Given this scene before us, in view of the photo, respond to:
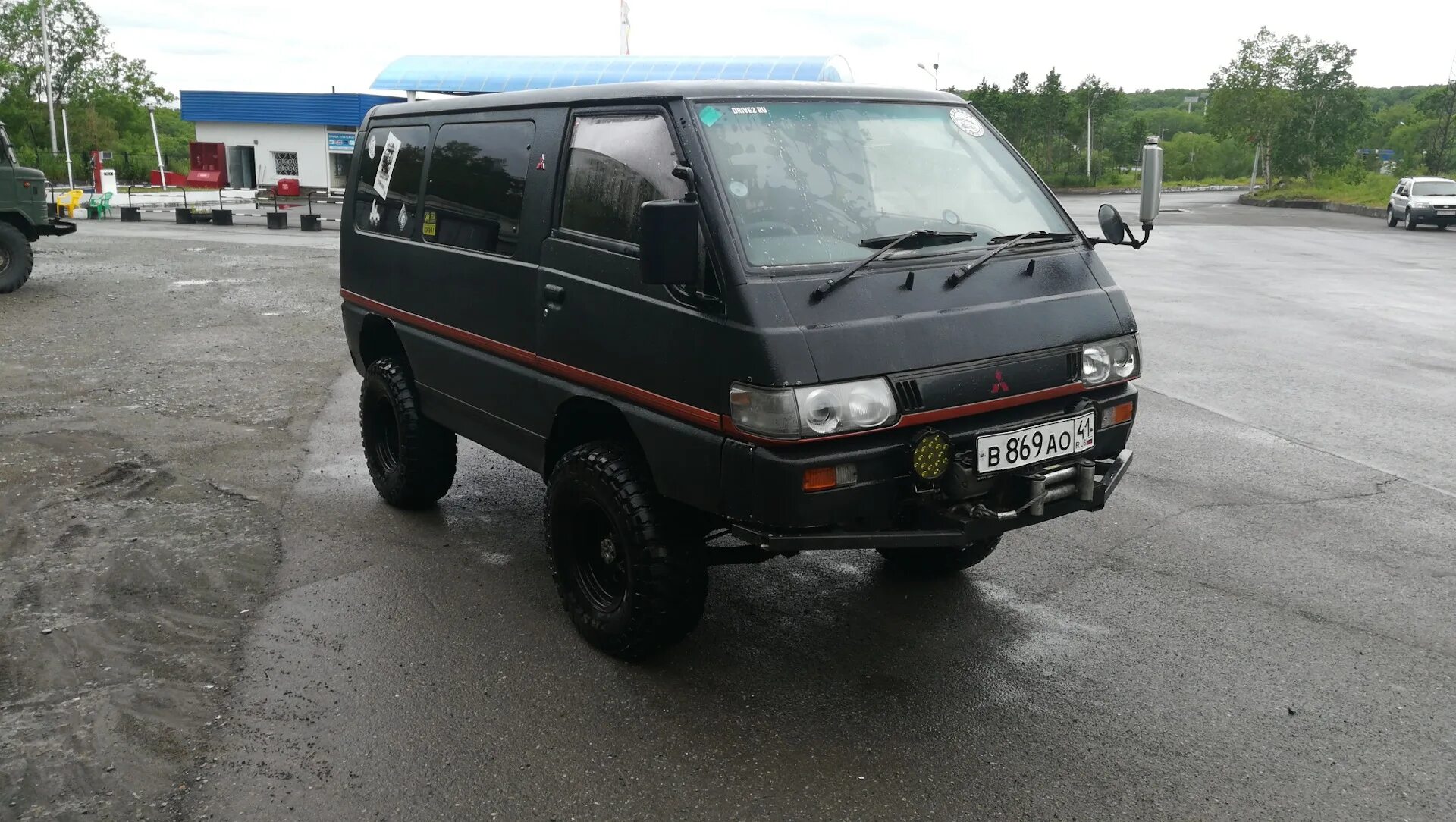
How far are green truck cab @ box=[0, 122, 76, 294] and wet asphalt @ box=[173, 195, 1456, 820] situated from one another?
10985 mm

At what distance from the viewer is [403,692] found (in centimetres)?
406

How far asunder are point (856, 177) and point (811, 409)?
3.75 feet

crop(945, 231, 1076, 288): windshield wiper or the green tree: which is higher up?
the green tree

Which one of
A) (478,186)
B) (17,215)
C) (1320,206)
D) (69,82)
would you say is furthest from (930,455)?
(69,82)

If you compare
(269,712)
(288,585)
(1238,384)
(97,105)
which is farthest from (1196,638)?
(97,105)

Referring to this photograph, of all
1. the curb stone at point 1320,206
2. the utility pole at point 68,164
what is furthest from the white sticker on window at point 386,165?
the utility pole at point 68,164

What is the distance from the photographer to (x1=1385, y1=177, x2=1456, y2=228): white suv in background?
103ft

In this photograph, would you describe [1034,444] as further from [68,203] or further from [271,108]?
[271,108]

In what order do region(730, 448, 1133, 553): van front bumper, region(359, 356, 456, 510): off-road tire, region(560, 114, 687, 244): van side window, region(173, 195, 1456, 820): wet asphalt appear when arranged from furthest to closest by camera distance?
region(359, 356, 456, 510): off-road tire
region(560, 114, 687, 244): van side window
region(730, 448, 1133, 553): van front bumper
region(173, 195, 1456, 820): wet asphalt

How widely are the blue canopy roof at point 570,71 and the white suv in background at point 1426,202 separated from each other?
16.2 metres

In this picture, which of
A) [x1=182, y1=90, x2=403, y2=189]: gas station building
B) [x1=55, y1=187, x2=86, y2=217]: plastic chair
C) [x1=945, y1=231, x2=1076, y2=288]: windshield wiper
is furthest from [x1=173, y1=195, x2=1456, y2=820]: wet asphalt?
[x1=182, y1=90, x2=403, y2=189]: gas station building

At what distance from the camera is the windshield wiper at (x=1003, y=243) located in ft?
13.0

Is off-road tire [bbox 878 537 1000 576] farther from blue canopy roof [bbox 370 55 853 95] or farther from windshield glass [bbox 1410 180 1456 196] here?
windshield glass [bbox 1410 180 1456 196]

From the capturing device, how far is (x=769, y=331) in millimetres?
3523
